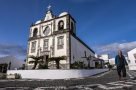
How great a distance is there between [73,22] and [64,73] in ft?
49.7

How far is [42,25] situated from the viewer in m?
29.3

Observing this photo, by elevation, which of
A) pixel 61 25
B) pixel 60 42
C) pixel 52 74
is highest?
pixel 61 25

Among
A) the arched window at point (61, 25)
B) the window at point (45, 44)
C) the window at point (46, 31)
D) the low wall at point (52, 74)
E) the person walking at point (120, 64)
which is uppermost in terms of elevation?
the arched window at point (61, 25)

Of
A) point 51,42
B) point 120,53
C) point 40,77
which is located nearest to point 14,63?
point 51,42

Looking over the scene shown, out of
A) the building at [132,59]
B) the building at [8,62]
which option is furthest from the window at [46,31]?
the building at [132,59]

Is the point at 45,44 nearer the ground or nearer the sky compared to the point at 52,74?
nearer the sky

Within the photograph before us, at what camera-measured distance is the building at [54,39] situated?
24.5m

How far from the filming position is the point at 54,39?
2633 centimetres

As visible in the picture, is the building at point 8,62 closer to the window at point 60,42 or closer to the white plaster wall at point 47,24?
the white plaster wall at point 47,24

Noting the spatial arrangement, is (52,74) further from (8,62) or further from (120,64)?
(8,62)

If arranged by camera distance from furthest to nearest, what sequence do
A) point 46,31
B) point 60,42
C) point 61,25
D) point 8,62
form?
point 8,62 → point 46,31 → point 61,25 → point 60,42

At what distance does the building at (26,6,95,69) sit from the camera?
80.3 feet

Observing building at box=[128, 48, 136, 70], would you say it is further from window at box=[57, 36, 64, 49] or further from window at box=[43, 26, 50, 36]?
window at box=[43, 26, 50, 36]

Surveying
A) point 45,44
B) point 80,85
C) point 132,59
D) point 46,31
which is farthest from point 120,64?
point 132,59
